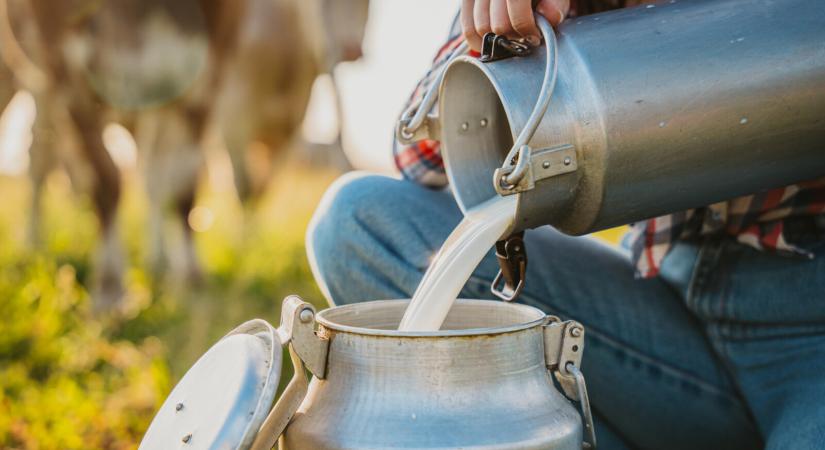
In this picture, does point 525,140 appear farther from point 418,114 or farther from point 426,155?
point 426,155

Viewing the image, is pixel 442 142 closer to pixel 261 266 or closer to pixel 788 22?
pixel 788 22

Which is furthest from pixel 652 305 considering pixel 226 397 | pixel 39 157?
pixel 39 157

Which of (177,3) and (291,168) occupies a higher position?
(177,3)

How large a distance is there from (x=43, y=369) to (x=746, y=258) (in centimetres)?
174

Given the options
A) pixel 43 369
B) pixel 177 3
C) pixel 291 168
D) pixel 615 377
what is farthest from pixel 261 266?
pixel 291 168

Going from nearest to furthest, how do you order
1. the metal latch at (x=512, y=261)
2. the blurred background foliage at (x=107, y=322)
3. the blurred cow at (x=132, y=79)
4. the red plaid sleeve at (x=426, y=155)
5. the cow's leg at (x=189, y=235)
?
the metal latch at (x=512, y=261)
the red plaid sleeve at (x=426, y=155)
the blurred background foliage at (x=107, y=322)
the blurred cow at (x=132, y=79)
the cow's leg at (x=189, y=235)

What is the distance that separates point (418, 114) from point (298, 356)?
32 cm

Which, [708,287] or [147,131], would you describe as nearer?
[708,287]

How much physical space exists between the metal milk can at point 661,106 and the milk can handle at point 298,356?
0.23 meters

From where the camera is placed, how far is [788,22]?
44.5 inches

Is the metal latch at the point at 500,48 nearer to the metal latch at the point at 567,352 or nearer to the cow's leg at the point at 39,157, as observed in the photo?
the metal latch at the point at 567,352

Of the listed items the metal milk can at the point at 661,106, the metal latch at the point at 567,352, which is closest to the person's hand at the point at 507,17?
the metal milk can at the point at 661,106

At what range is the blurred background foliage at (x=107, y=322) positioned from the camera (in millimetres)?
2066

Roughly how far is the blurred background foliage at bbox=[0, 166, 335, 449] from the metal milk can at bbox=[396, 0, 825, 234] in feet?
3.65
